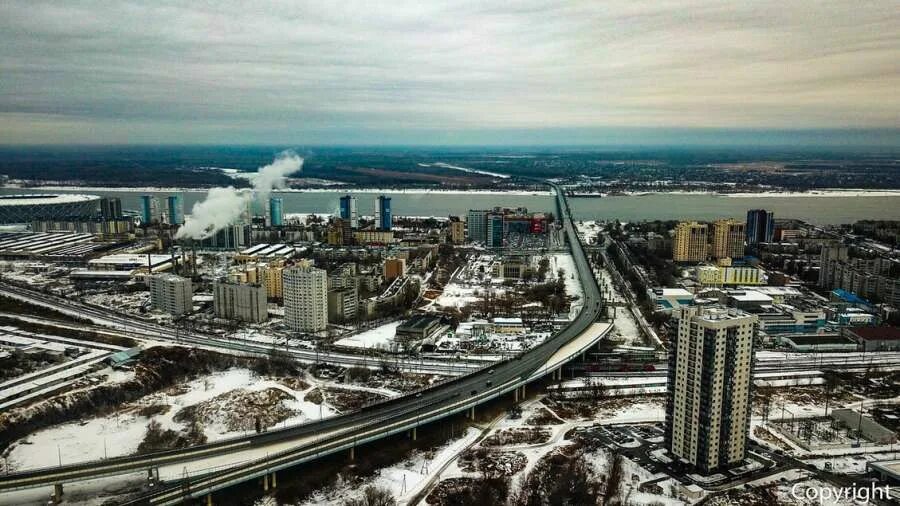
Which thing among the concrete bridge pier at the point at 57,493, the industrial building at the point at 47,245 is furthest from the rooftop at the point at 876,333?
the industrial building at the point at 47,245

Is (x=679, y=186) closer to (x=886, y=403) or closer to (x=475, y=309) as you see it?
(x=475, y=309)

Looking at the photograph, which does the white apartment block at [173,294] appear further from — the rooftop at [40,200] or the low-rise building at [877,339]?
the rooftop at [40,200]

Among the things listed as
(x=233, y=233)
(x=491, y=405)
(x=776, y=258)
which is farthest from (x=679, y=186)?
(x=491, y=405)

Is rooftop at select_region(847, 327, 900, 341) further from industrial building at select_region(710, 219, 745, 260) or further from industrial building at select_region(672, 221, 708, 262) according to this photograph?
industrial building at select_region(672, 221, 708, 262)

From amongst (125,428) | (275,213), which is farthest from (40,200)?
(125,428)

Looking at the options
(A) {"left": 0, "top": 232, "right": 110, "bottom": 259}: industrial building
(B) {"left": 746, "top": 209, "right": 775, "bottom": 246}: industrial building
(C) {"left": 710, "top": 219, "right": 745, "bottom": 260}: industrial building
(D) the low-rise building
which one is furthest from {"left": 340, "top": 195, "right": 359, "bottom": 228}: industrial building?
(D) the low-rise building

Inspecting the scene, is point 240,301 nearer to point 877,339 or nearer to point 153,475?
point 153,475
